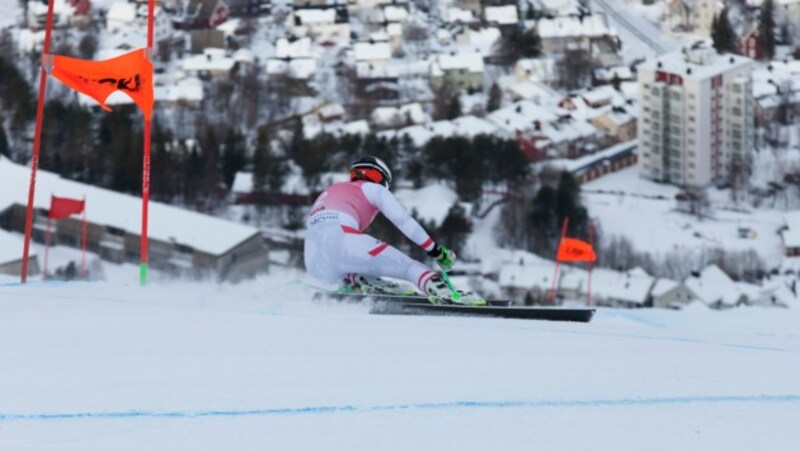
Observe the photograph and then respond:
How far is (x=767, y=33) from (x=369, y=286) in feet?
88.4

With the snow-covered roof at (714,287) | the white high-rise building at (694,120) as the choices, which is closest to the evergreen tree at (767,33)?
the white high-rise building at (694,120)

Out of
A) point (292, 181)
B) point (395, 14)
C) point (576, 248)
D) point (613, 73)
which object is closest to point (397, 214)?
point (576, 248)

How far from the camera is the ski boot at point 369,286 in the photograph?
4.85m

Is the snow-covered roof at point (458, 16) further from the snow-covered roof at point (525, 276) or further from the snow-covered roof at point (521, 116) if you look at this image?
the snow-covered roof at point (525, 276)

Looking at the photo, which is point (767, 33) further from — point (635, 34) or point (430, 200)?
point (430, 200)

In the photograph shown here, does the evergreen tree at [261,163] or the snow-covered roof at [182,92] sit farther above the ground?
the snow-covered roof at [182,92]

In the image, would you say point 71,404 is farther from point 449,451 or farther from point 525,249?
point 525,249

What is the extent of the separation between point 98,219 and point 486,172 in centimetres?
633

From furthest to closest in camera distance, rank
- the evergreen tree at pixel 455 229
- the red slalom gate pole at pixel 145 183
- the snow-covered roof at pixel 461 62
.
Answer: the snow-covered roof at pixel 461 62 → the evergreen tree at pixel 455 229 → the red slalom gate pole at pixel 145 183

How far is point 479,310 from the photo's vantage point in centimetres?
462

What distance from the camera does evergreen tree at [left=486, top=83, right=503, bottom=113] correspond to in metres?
27.0

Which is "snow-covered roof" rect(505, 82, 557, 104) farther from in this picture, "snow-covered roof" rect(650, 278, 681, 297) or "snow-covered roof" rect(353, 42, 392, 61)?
"snow-covered roof" rect(650, 278, 681, 297)

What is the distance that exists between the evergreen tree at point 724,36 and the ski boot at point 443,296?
1043 inches

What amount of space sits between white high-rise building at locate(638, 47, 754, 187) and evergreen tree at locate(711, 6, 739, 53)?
358 cm
